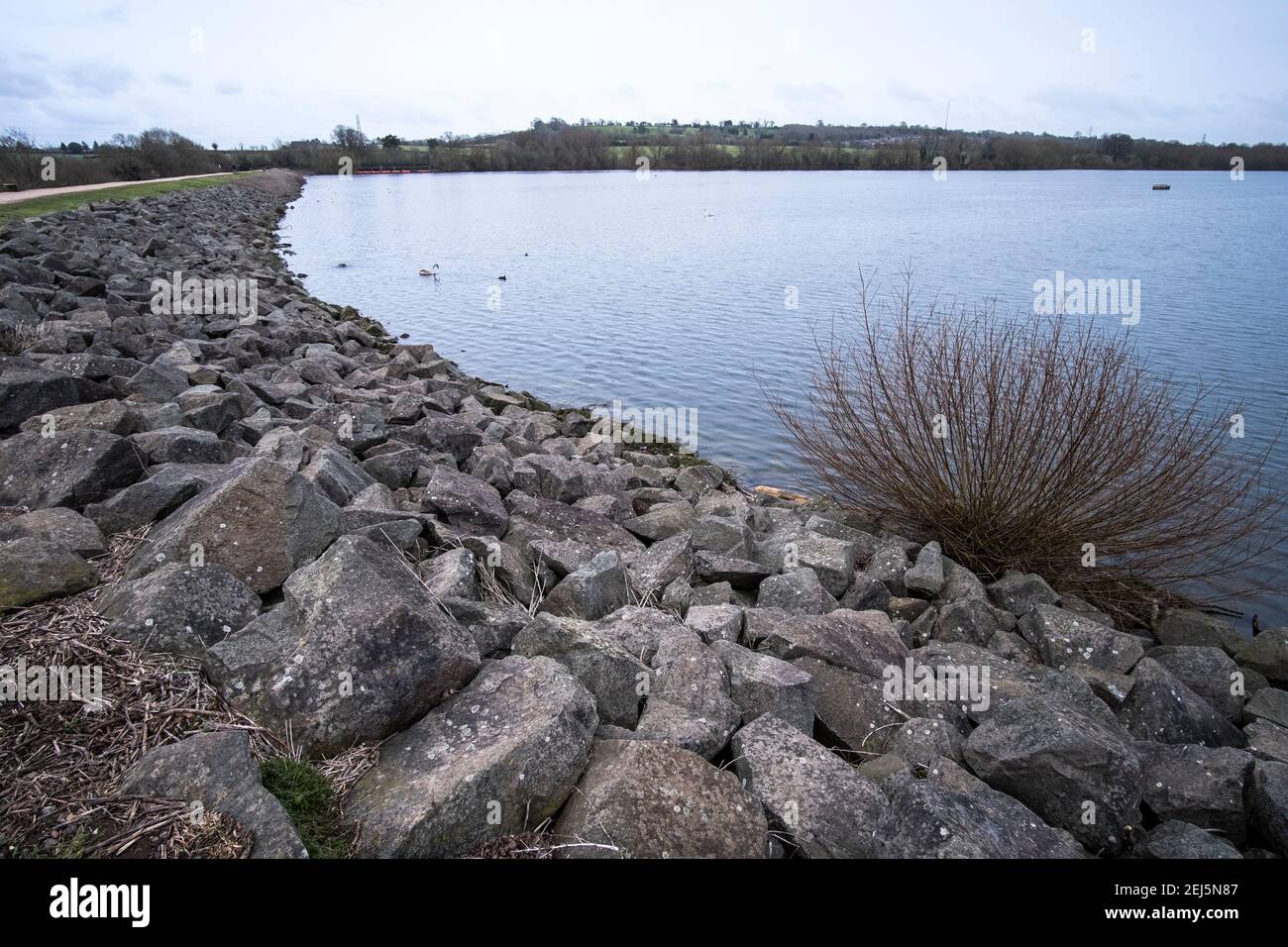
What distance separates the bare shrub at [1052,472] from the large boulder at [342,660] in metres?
6.01

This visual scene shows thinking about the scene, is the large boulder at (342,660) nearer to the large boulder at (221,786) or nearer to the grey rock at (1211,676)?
the large boulder at (221,786)

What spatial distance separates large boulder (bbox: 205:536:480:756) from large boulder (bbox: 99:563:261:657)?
184 millimetres

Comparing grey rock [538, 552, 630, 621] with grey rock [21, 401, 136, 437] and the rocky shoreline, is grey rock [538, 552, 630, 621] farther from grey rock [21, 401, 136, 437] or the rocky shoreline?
grey rock [21, 401, 136, 437]

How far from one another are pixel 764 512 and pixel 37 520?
21.9ft

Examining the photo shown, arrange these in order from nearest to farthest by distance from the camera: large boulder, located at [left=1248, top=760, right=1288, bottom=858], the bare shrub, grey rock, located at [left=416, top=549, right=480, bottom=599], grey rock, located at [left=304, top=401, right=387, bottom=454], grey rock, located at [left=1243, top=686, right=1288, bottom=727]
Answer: large boulder, located at [left=1248, top=760, right=1288, bottom=858], grey rock, located at [left=416, top=549, right=480, bottom=599], grey rock, located at [left=1243, top=686, right=1288, bottom=727], the bare shrub, grey rock, located at [left=304, top=401, right=387, bottom=454]

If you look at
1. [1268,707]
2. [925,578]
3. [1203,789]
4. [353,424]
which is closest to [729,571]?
[925,578]

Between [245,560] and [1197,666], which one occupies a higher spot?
[245,560]

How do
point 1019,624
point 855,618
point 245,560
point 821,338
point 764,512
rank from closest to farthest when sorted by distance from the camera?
1. point 245,560
2. point 855,618
3. point 1019,624
4. point 764,512
5. point 821,338

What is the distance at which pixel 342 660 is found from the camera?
3.55 m

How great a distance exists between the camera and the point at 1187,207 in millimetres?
53000

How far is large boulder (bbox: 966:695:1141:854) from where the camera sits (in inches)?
159

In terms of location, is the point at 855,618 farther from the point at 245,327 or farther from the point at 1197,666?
the point at 245,327

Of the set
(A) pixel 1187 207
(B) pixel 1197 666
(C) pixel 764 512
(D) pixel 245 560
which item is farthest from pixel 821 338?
(A) pixel 1187 207

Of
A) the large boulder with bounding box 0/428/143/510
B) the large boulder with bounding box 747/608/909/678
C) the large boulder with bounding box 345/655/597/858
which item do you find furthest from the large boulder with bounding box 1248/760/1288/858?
the large boulder with bounding box 0/428/143/510
